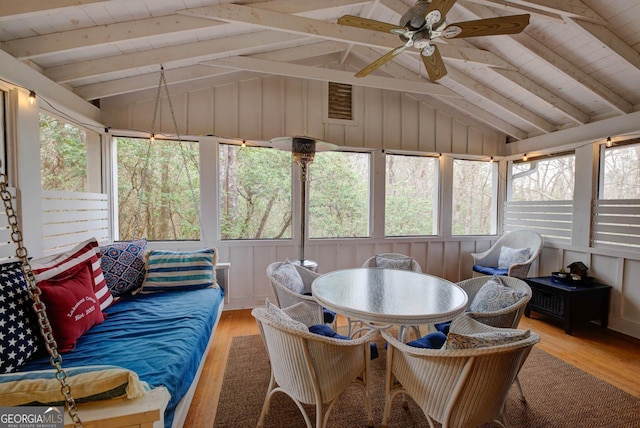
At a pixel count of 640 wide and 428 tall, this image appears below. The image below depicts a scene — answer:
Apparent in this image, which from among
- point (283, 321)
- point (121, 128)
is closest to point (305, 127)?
point (121, 128)

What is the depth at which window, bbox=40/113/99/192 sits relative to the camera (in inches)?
107

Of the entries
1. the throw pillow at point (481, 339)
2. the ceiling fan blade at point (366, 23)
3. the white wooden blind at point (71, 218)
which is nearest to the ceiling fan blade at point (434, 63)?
the ceiling fan blade at point (366, 23)

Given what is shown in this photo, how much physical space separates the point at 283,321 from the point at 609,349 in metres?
3.40

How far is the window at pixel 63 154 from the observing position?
2.72 meters

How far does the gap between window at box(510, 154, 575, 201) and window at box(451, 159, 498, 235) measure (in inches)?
12.6

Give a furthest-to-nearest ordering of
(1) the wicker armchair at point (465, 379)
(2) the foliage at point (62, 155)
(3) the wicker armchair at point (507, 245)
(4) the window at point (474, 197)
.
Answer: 1. (4) the window at point (474, 197)
2. (3) the wicker armchair at point (507, 245)
3. (2) the foliage at point (62, 155)
4. (1) the wicker armchair at point (465, 379)

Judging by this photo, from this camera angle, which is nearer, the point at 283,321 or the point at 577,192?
the point at 283,321

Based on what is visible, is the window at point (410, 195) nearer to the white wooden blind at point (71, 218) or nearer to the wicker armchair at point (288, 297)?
the wicker armchair at point (288, 297)

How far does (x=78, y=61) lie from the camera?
99.9 inches

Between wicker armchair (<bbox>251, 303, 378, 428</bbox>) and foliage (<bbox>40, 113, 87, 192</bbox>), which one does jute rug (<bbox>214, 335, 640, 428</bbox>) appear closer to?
wicker armchair (<bbox>251, 303, 378, 428</bbox>)

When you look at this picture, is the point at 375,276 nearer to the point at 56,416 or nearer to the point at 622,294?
the point at 56,416

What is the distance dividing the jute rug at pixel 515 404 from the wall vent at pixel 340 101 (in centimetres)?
317

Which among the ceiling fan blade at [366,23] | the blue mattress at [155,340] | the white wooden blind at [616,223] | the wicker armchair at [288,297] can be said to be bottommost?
the blue mattress at [155,340]

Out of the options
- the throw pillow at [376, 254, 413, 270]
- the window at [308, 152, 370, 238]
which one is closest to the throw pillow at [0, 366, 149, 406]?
the throw pillow at [376, 254, 413, 270]
